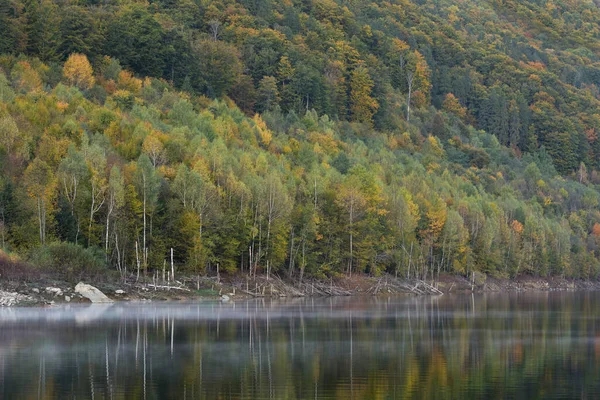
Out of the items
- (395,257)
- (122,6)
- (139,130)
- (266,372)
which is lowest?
(395,257)

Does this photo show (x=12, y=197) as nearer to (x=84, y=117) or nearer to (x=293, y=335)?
(x=84, y=117)

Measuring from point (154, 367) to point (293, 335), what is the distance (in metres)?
15.7

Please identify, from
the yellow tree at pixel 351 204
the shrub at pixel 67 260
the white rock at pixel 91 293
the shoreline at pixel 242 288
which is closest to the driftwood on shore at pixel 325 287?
the shoreline at pixel 242 288

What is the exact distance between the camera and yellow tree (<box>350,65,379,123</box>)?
186250 millimetres

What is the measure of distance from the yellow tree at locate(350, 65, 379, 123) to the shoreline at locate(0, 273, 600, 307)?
176ft

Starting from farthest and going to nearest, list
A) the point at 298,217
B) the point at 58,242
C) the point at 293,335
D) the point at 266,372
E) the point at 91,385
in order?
the point at 298,217 → the point at 58,242 → the point at 293,335 → the point at 266,372 → the point at 91,385

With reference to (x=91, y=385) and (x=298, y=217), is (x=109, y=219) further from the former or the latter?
(x=91, y=385)

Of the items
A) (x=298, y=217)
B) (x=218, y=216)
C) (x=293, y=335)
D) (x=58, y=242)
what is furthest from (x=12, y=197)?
(x=293, y=335)

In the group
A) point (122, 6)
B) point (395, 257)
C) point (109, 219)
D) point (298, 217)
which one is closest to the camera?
point (109, 219)

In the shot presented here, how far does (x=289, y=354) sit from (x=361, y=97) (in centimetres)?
14446

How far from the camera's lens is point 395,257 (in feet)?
392

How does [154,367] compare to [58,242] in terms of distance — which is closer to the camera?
[154,367]

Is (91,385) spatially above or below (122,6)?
below

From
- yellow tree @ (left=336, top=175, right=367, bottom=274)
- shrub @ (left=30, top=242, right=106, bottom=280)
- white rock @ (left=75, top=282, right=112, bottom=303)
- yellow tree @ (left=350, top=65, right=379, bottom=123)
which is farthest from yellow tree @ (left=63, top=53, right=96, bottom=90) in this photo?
yellow tree @ (left=350, top=65, right=379, bottom=123)
